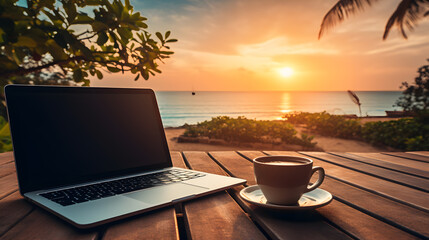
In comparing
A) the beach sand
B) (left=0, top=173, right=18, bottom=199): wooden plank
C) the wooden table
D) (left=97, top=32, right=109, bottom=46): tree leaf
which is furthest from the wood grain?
the beach sand

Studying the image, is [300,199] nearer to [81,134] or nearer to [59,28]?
[81,134]

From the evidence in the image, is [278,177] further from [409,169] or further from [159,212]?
[409,169]

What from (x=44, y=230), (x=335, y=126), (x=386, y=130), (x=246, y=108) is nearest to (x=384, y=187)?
(x=44, y=230)

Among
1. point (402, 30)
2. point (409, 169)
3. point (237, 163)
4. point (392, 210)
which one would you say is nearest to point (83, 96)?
point (237, 163)

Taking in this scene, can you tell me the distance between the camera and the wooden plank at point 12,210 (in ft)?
2.33

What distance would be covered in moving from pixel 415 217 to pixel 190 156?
3.91 ft

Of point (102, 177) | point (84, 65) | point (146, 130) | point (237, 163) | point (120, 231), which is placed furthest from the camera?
point (84, 65)

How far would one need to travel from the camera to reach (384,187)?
42.3 inches

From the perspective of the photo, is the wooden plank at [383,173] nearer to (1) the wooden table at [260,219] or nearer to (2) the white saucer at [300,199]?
(1) the wooden table at [260,219]

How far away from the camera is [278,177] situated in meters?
0.80

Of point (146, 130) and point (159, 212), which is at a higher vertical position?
point (146, 130)

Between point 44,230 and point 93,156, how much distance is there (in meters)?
0.47

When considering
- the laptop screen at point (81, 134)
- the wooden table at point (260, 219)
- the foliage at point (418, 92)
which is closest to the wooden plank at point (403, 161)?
the wooden table at point (260, 219)

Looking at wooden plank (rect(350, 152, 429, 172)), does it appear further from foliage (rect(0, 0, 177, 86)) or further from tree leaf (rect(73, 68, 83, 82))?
tree leaf (rect(73, 68, 83, 82))
